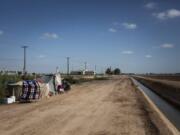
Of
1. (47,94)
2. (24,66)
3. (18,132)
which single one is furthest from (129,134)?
(24,66)

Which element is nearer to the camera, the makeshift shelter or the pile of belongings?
the pile of belongings

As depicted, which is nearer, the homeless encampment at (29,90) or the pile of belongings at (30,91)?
the pile of belongings at (30,91)

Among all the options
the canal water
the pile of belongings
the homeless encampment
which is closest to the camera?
the canal water

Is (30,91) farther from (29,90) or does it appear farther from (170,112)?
(170,112)

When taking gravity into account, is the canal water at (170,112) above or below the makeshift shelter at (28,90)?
below

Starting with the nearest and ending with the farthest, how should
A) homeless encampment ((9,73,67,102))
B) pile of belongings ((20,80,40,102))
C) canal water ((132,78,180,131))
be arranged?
canal water ((132,78,180,131)) < pile of belongings ((20,80,40,102)) < homeless encampment ((9,73,67,102))

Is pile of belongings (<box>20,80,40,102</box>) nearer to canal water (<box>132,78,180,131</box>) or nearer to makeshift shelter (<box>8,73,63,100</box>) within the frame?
makeshift shelter (<box>8,73,63,100</box>)

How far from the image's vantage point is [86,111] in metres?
19.0

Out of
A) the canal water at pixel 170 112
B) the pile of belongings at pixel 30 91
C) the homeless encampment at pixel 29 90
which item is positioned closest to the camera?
the canal water at pixel 170 112

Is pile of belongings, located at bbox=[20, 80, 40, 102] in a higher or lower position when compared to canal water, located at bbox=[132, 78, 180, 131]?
higher

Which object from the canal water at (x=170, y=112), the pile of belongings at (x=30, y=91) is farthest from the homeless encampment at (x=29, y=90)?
the canal water at (x=170, y=112)

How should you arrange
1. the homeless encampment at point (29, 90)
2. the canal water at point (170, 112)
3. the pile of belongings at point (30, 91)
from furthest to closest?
the homeless encampment at point (29, 90)
the pile of belongings at point (30, 91)
the canal water at point (170, 112)

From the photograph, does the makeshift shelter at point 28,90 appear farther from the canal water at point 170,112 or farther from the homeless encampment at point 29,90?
the canal water at point 170,112

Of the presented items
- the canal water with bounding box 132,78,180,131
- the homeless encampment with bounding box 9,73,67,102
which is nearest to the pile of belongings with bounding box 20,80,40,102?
the homeless encampment with bounding box 9,73,67,102
